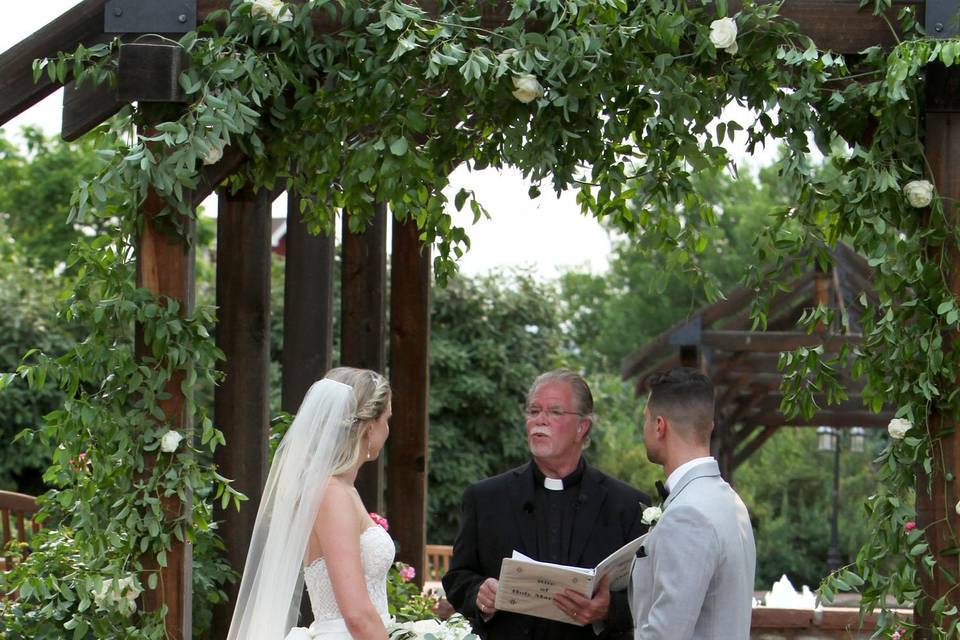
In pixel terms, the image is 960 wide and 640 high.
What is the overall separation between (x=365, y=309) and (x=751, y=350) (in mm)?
6334

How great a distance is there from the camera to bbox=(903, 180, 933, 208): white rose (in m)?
3.82

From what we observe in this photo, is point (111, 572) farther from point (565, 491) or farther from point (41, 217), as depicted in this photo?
point (41, 217)

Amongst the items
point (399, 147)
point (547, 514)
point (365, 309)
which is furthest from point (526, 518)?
point (365, 309)

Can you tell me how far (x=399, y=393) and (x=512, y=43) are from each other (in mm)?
3557

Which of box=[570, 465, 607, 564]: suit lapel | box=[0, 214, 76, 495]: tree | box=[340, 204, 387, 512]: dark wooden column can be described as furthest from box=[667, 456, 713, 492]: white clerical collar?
box=[0, 214, 76, 495]: tree

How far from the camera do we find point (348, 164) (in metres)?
4.16

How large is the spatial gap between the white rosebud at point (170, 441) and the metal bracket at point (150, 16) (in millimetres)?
1234

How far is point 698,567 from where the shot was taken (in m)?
3.16

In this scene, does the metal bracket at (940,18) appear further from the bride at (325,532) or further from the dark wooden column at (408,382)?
the dark wooden column at (408,382)

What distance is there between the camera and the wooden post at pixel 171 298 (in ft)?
13.3

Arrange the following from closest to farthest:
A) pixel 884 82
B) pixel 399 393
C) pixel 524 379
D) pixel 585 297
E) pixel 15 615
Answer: pixel 884 82 → pixel 15 615 → pixel 399 393 → pixel 524 379 → pixel 585 297

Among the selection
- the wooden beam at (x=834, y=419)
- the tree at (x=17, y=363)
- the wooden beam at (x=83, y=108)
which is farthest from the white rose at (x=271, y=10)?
the wooden beam at (x=834, y=419)

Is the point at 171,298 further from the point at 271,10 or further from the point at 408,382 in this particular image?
the point at 408,382

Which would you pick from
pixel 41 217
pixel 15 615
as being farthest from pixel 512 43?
pixel 41 217
